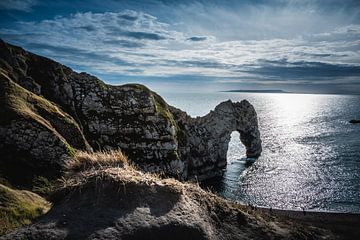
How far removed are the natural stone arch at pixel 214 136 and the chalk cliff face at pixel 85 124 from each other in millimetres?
268

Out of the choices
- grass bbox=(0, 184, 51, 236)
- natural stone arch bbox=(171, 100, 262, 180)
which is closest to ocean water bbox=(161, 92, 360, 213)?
natural stone arch bbox=(171, 100, 262, 180)

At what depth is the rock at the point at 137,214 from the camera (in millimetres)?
9125

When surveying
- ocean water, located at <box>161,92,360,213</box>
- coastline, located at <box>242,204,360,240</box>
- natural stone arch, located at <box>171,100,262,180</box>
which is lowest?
coastline, located at <box>242,204,360,240</box>

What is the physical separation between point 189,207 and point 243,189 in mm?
56138

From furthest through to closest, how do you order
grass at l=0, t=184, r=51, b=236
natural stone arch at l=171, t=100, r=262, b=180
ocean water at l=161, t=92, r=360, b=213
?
natural stone arch at l=171, t=100, r=262, b=180 < ocean water at l=161, t=92, r=360, b=213 < grass at l=0, t=184, r=51, b=236

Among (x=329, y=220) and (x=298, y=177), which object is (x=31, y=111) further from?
(x=298, y=177)

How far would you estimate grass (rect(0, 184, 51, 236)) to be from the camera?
39.8ft

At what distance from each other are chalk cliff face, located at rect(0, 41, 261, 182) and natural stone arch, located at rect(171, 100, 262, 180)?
0.27 meters

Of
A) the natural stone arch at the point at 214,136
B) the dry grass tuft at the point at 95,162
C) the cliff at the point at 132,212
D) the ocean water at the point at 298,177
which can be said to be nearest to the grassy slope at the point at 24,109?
the dry grass tuft at the point at 95,162

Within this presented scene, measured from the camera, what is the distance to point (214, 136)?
7819 centimetres

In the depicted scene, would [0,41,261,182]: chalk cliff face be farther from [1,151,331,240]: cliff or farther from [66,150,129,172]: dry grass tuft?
[1,151,331,240]: cliff

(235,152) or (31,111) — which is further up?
(31,111)

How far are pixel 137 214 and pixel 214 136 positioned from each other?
6895 centimetres

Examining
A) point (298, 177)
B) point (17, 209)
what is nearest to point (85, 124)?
point (17, 209)
